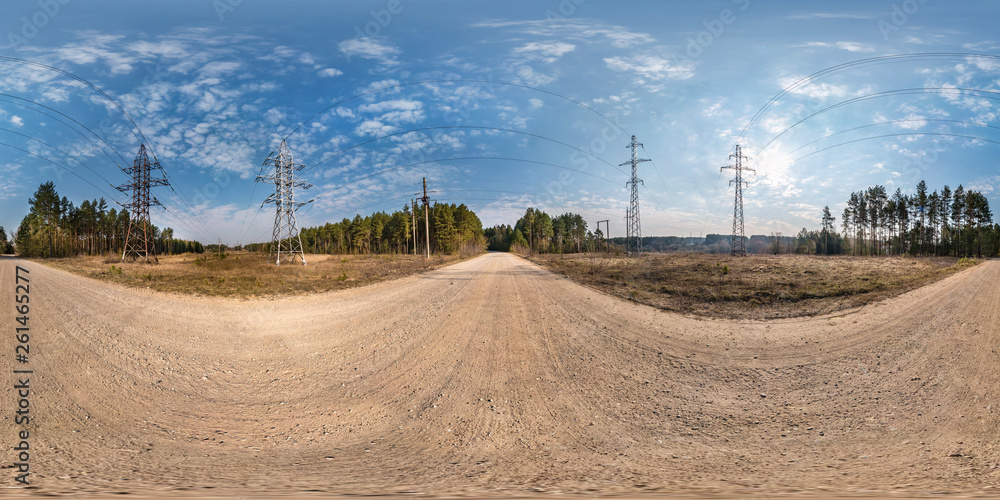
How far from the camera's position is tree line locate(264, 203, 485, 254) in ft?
258

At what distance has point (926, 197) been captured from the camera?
67.4 metres

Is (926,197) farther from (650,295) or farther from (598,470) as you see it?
(598,470)

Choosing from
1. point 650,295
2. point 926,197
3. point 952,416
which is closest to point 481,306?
point 650,295

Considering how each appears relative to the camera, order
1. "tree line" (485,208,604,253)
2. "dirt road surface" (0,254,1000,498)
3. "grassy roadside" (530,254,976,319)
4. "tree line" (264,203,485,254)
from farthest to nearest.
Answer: "tree line" (485,208,604,253), "tree line" (264,203,485,254), "grassy roadside" (530,254,976,319), "dirt road surface" (0,254,1000,498)

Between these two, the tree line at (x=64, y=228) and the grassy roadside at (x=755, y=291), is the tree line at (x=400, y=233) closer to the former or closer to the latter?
the tree line at (x=64, y=228)

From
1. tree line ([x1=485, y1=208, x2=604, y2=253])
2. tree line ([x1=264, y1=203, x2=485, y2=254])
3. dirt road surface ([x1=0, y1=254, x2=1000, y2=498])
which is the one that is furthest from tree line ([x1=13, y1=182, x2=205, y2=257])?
tree line ([x1=485, y1=208, x2=604, y2=253])

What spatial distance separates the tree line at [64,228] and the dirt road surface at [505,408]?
139 ft

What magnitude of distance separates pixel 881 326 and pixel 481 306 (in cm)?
949

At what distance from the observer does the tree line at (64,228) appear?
178ft

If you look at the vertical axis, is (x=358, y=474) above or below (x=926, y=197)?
below

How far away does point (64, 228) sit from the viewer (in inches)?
2486

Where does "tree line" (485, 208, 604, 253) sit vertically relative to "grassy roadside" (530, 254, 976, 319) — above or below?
above

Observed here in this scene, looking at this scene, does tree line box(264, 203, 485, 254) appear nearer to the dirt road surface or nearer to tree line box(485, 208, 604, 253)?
tree line box(485, 208, 604, 253)

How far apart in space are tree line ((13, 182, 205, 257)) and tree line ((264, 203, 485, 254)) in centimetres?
2309
